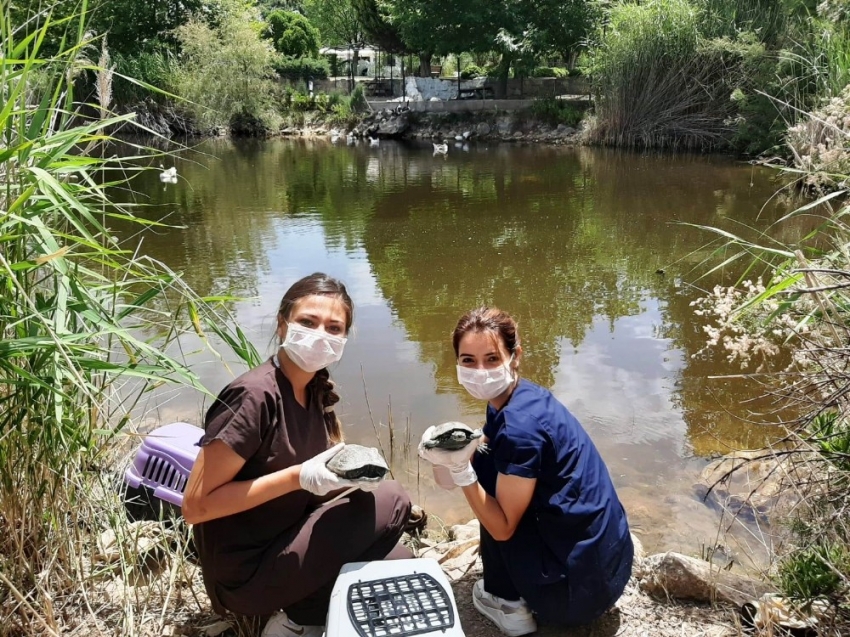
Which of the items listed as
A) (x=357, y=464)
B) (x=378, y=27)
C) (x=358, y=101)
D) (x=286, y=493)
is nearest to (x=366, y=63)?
(x=378, y=27)

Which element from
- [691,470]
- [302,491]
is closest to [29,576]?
[302,491]

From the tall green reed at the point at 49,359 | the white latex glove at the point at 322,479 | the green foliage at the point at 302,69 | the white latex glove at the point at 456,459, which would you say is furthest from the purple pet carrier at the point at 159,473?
the green foliage at the point at 302,69

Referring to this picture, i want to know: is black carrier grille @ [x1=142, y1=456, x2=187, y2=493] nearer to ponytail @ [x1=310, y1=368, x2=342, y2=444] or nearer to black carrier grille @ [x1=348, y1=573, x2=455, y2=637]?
ponytail @ [x1=310, y1=368, x2=342, y2=444]

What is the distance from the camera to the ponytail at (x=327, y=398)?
Result: 2129 mm

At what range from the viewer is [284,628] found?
80.2 inches

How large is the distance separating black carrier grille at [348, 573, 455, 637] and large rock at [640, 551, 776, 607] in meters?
0.93

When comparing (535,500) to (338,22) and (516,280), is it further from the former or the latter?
(338,22)

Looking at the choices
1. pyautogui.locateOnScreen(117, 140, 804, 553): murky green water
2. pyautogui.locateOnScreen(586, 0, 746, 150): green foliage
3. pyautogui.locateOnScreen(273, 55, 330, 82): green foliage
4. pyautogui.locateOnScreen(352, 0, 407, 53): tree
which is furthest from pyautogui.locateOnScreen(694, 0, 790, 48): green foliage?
pyautogui.locateOnScreen(273, 55, 330, 82): green foliage

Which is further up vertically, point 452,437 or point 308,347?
point 308,347

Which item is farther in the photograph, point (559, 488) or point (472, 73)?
point (472, 73)

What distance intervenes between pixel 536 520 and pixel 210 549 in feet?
3.08

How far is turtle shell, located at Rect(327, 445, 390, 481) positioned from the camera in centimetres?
182

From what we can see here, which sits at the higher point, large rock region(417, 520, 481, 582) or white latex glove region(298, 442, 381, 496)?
white latex glove region(298, 442, 381, 496)

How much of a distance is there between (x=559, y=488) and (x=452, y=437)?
356 mm
